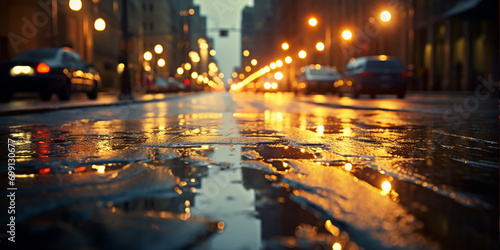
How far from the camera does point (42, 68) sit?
16.1 m

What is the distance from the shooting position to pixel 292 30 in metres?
106

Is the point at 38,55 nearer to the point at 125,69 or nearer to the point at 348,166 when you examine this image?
the point at 125,69

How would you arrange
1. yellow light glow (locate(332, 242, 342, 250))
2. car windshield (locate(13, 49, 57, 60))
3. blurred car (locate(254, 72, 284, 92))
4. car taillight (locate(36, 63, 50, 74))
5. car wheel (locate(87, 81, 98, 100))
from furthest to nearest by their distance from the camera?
blurred car (locate(254, 72, 284, 92)), car wheel (locate(87, 81, 98, 100)), car windshield (locate(13, 49, 57, 60)), car taillight (locate(36, 63, 50, 74)), yellow light glow (locate(332, 242, 342, 250))

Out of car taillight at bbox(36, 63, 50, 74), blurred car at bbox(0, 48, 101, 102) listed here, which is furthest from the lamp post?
car taillight at bbox(36, 63, 50, 74)

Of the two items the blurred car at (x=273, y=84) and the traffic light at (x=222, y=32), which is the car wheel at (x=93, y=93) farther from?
the blurred car at (x=273, y=84)

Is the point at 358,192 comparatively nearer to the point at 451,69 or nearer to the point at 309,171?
the point at 309,171

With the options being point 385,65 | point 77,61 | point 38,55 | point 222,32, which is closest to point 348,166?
point 38,55

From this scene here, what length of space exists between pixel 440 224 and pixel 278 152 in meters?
2.63

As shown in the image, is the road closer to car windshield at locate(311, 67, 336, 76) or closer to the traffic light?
car windshield at locate(311, 67, 336, 76)

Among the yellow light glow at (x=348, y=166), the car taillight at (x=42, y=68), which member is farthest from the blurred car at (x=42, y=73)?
the yellow light glow at (x=348, y=166)

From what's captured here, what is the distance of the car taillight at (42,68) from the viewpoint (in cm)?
1605

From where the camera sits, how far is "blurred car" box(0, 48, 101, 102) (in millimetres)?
15766

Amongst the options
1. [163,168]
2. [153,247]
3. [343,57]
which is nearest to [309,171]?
A: [163,168]

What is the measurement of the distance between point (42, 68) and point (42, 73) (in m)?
0.16
